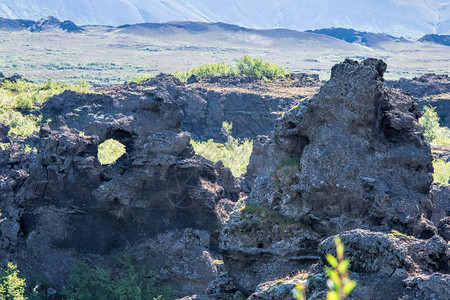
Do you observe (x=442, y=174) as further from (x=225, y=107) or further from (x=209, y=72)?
(x=209, y=72)

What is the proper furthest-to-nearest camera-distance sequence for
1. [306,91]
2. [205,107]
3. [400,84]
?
[400,84]
[306,91]
[205,107]

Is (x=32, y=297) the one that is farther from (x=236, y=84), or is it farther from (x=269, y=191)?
(x=236, y=84)

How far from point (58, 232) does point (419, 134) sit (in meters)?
12.1

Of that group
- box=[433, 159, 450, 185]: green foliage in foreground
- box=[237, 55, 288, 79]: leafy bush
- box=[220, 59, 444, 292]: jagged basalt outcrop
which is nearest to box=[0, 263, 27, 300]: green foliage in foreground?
box=[220, 59, 444, 292]: jagged basalt outcrop

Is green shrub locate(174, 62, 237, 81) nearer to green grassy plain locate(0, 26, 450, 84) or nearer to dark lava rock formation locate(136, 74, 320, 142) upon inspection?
dark lava rock formation locate(136, 74, 320, 142)

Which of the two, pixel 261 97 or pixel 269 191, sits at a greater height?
pixel 269 191

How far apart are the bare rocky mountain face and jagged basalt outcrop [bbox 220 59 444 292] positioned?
29mm

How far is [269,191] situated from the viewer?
1694 cm

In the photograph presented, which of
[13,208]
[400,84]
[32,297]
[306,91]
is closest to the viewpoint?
[32,297]

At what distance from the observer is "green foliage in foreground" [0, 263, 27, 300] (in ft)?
64.2

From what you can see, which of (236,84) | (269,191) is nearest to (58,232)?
(269,191)

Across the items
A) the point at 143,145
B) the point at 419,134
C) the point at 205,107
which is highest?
the point at 419,134

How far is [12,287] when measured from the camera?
19.6 meters

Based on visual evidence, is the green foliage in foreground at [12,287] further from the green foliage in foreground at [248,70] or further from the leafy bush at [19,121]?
the green foliage in foreground at [248,70]
